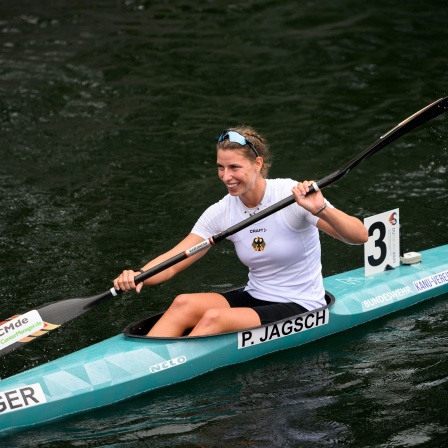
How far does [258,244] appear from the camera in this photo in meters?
6.64

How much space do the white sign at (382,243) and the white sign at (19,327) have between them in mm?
2680

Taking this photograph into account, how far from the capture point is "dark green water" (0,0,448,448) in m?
6.35

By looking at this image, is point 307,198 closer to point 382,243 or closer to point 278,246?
point 278,246

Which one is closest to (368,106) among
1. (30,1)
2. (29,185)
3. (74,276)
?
(29,185)

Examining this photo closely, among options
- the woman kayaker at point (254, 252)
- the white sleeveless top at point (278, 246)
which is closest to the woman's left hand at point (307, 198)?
the woman kayaker at point (254, 252)

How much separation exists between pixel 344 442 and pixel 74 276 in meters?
3.44

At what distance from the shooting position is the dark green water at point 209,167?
6348 mm

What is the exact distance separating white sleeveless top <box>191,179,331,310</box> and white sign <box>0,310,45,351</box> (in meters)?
1.26

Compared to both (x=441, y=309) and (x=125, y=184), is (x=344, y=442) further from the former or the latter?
(x=125, y=184)

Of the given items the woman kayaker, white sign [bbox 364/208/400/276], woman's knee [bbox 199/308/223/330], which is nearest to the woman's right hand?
the woman kayaker

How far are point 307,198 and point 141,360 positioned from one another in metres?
1.58

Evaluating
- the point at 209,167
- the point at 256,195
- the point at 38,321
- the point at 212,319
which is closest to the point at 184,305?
the point at 212,319

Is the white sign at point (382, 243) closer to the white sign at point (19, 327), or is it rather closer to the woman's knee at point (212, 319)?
the woman's knee at point (212, 319)

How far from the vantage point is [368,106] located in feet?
41.7
